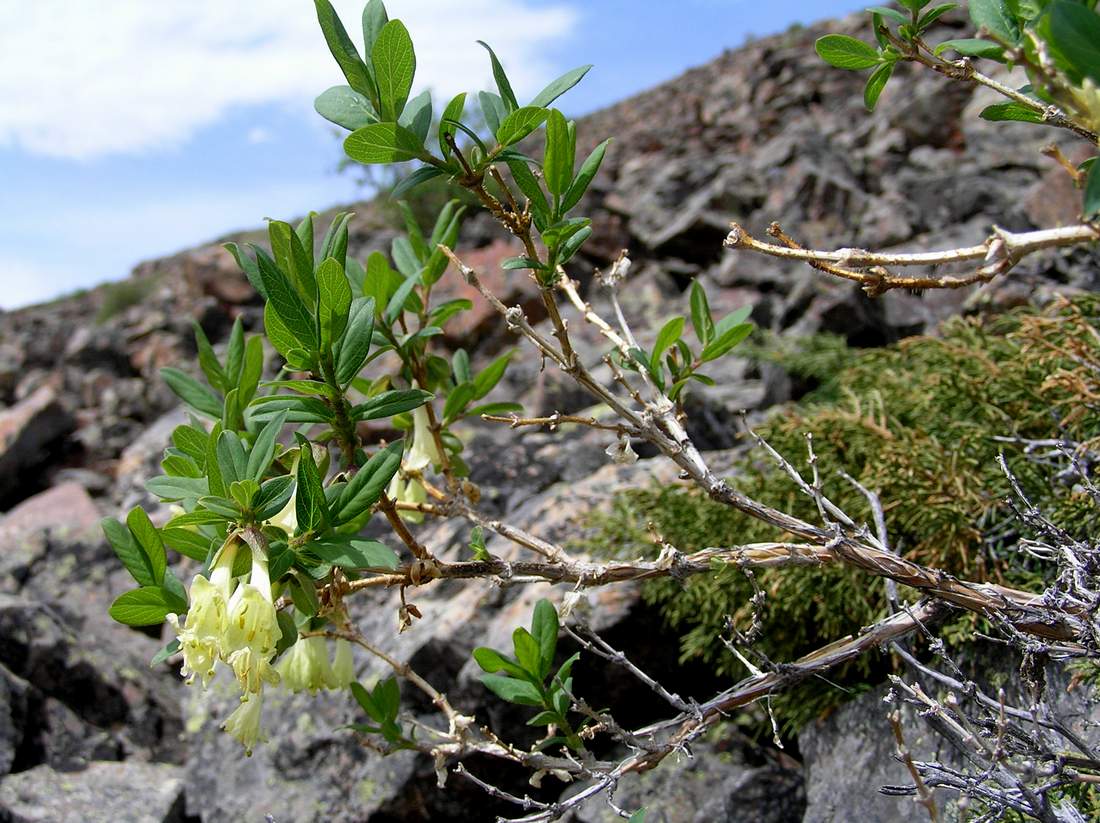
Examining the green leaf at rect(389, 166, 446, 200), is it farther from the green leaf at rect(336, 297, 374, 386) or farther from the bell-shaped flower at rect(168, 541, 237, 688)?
the bell-shaped flower at rect(168, 541, 237, 688)

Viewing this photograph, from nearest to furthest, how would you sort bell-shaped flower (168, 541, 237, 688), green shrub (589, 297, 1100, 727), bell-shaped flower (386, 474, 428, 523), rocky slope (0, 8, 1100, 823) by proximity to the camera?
bell-shaped flower (168, 541, 237, 688) → bell-shaped flower (386, 474, 428, 523) → green shrub (589, 297, 1100, 727) → rocky slope (0, 8, 1100, 823)

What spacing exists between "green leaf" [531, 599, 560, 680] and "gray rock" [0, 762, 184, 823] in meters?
2.05

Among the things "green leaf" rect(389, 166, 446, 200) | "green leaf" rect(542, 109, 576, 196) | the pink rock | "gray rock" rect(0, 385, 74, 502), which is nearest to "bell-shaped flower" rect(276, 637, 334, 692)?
"green leaf" rect(389, 166, 446, 200)

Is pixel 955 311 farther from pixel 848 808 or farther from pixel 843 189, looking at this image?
pixel 843 189

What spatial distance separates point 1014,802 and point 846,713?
95cm

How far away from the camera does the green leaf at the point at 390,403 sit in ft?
4.47

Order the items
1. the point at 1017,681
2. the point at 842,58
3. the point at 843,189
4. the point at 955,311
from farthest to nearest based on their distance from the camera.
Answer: the point at 843,189 → the point at 955,311 → the point at 1017,681 → the point at 842,58

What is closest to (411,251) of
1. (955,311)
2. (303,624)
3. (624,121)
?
(303,624)

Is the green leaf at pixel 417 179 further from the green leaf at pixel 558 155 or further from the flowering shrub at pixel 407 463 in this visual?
the green leaf at pixel 558 155

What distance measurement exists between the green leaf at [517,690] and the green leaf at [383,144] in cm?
93

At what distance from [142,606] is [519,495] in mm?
2209

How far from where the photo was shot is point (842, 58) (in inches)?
57.4

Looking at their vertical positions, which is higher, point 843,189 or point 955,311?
point 843,189

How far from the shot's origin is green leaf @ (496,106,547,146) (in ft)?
4.16
